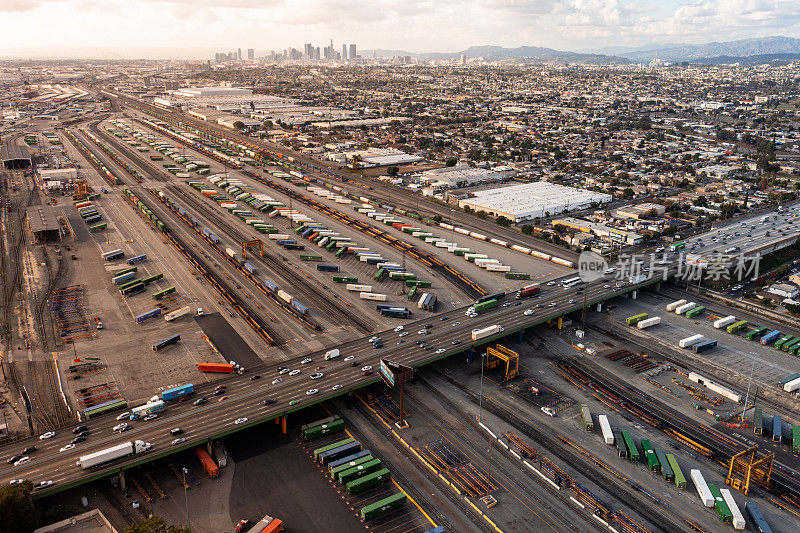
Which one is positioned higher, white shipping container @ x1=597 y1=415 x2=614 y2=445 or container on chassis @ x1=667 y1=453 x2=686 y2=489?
white shipping container @ x1=597 y1=415 x2=614 y2=445

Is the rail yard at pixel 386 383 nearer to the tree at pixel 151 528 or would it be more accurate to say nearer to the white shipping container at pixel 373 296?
the white shipping container at pixel 373 296

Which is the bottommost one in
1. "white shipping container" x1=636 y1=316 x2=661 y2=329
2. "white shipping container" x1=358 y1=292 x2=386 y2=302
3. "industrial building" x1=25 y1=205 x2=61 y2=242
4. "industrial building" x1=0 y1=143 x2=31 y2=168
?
"white shipping container" x1=636 y1=316 x2=661 y2=329

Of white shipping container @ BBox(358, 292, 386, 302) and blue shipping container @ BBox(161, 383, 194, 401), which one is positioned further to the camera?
white shipping container @ BBox(358, 292, 386, 302)

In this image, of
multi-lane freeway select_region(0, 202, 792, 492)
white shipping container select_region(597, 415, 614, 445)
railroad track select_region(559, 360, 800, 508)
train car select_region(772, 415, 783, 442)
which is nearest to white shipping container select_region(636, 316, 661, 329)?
multi-lane freeway select_region(0, 202, 792, 492)

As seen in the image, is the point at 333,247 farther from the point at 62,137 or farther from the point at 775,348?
the point at 62,137

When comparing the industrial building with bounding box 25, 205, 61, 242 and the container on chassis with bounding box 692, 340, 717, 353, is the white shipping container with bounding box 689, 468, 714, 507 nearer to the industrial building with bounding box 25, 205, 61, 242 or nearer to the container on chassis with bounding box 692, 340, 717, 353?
the container on chassis with bounding box 692, 340, 717, 353

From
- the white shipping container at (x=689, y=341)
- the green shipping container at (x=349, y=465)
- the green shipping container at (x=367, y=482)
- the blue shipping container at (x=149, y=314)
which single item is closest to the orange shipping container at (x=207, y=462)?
the green shipping container at (x=349, y=465)

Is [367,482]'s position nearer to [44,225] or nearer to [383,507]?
[383,507]
